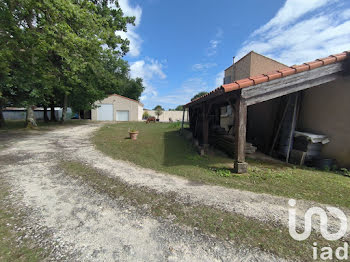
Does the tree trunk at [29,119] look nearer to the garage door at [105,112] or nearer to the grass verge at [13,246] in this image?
the grass verge at [13,246]

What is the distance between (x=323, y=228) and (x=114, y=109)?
27171 mm

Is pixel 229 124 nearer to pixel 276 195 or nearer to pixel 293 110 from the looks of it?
pixel 293 110

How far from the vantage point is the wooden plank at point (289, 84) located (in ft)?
13.6

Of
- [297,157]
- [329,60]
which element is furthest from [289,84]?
[297,157]

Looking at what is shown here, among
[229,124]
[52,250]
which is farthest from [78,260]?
[229,124]

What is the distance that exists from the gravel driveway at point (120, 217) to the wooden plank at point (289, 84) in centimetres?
259

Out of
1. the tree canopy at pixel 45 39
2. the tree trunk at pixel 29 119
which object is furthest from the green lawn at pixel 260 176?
the tree trunk at pixel 29 119

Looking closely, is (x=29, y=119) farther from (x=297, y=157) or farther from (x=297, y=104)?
(x=297, y=104)

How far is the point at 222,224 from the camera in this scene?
2160 millimetres

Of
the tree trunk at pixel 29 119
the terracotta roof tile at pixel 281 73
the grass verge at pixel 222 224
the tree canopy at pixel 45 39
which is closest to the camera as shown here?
the grass verge at pixel 222 224

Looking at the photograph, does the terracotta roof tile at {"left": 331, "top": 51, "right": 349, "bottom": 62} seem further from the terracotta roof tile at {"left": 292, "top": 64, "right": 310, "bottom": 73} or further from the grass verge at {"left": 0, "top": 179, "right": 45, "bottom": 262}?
the grass verge at {"left": 0, "top": 179, "right": 45, "bottom": 262}

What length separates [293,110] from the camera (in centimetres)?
577

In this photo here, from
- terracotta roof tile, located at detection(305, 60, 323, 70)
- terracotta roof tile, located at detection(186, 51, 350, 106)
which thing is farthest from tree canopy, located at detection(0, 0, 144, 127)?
terracotta roof tile, located at detection(305, 60, 323, 70)

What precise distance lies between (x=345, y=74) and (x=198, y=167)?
17.6ft
